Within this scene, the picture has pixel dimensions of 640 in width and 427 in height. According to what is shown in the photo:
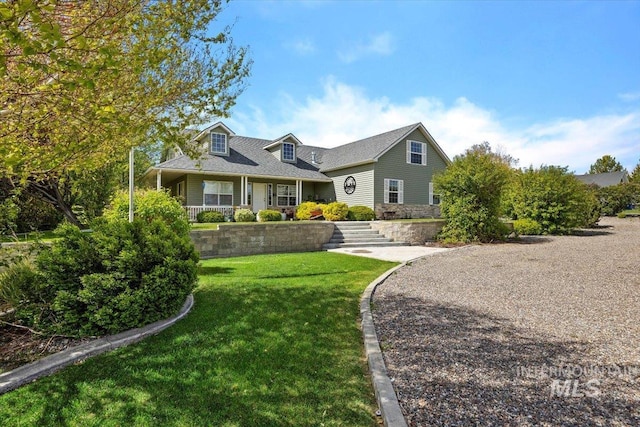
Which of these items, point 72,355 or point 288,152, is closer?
point 72,355

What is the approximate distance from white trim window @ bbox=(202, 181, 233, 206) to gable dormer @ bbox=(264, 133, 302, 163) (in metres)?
4.40

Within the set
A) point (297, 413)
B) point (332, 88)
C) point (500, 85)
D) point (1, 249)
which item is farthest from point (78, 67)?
point (500, 85)

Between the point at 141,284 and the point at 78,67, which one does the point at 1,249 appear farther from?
the point at 78,67

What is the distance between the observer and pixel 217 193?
19.5 m

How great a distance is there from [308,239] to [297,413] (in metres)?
10.6

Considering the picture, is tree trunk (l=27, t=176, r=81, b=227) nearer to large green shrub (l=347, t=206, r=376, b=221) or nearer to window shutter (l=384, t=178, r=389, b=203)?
large green shrub (l=347, t=206, r=376, b=221)

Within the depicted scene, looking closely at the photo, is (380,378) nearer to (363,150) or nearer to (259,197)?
(259,197)

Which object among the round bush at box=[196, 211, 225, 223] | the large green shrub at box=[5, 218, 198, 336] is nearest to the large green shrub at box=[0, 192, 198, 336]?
the large green shrub at box=[5, 218, 198, 336]

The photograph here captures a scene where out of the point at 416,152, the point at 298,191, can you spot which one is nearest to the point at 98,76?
the point at 298,191

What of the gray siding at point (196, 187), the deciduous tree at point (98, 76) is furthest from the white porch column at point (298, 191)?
the deciduous tree at point (98, 76)

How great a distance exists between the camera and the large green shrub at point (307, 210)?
62.4 feet

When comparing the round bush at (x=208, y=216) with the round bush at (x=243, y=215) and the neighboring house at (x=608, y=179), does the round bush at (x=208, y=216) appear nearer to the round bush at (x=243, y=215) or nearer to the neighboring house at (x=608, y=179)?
the round bush at (x=243, y=215)

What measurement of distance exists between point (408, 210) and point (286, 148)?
956 cm

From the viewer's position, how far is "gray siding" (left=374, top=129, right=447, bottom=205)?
20438 millimetres
